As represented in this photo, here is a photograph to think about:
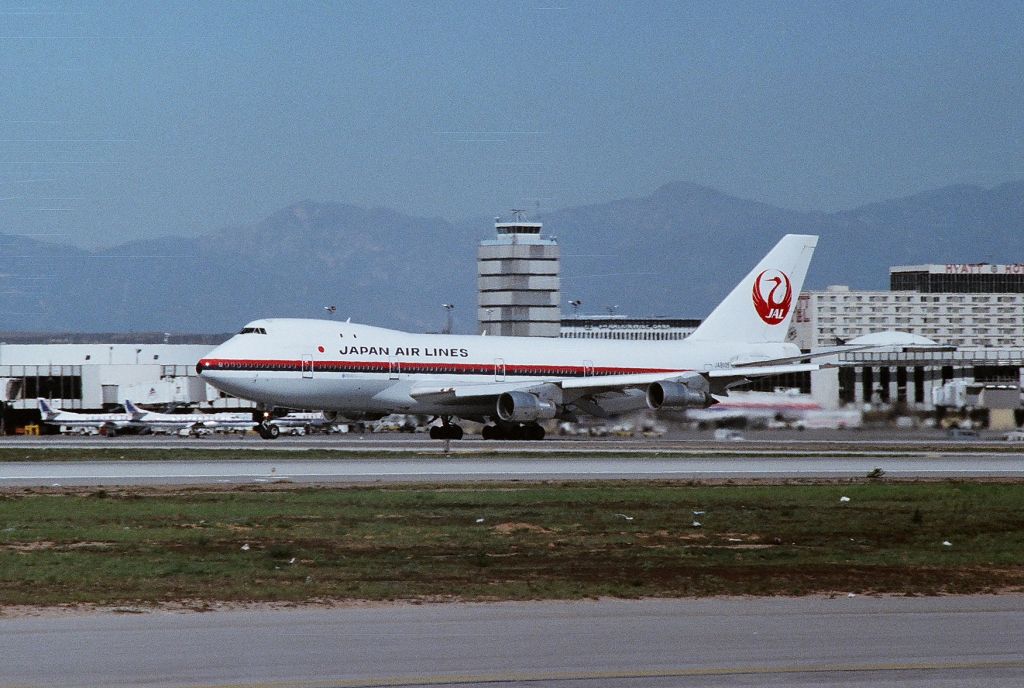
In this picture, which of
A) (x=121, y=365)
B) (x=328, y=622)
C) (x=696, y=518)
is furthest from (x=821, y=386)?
(x=121, y=365)

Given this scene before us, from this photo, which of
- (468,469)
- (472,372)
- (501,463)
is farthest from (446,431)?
(468,469)

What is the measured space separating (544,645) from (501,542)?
9.56 metres

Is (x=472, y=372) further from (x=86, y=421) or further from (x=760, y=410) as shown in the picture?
(x=86, y=421)

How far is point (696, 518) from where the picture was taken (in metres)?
27.7

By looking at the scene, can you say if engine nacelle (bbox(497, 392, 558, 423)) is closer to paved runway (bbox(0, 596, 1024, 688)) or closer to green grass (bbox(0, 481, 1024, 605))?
green grass (bbox(0, 481, 1024, 605))

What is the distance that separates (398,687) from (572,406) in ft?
187

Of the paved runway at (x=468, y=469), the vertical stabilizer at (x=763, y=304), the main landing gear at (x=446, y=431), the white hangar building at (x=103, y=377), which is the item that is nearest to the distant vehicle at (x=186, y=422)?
the white hangar building at (x=103, y=377)

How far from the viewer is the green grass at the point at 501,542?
18.7m

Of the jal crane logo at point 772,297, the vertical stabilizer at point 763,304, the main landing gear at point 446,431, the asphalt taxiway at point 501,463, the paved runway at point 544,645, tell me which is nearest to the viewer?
the paved runway at point 544,645

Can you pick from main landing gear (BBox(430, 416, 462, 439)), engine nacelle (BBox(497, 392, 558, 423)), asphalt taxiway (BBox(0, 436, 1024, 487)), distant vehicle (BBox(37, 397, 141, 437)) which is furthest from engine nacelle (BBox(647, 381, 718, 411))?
distant vehicle (BBox(37, 397, 141, 437))

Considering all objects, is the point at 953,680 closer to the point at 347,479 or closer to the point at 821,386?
the point at 347,479

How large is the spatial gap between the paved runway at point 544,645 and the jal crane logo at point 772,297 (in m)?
59.6

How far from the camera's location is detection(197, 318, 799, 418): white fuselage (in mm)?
62250

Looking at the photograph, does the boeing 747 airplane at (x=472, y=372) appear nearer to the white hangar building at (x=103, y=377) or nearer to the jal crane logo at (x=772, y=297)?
the jal crane logo at (x=772, y=297)
